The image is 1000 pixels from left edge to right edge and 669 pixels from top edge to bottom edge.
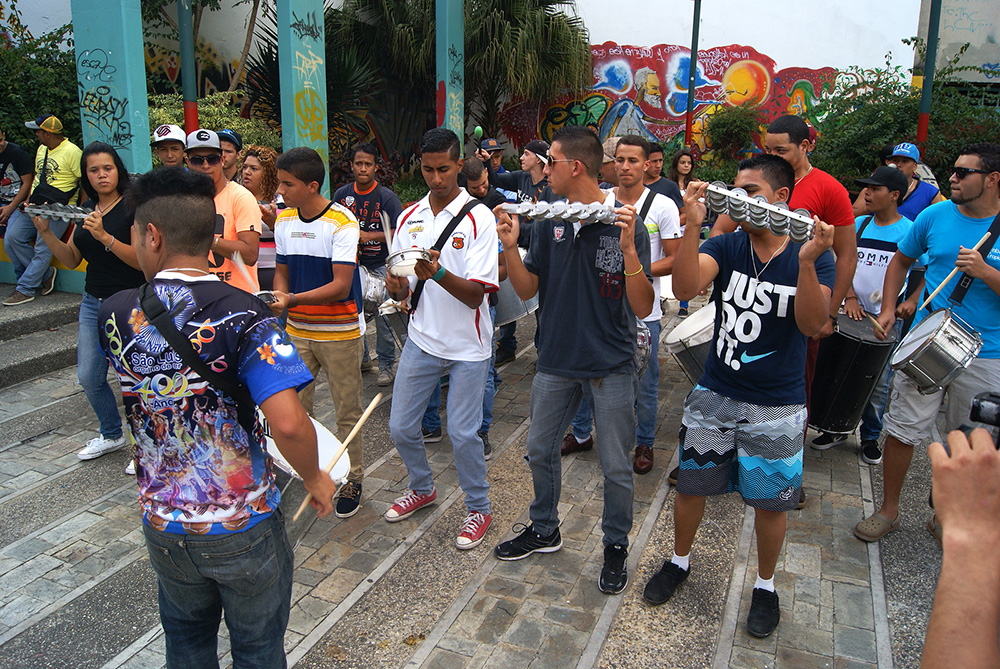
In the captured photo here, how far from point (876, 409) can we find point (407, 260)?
3700 millimetres

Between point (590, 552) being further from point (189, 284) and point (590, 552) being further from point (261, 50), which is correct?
point (261, 50)

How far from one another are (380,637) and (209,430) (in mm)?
1550

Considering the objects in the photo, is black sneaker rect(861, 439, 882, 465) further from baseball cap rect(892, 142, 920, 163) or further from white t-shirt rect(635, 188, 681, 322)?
baseball cap rect(892, 142, 920, 163)

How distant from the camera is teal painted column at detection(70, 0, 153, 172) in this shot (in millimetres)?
7719

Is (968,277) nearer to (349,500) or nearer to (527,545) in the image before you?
(527,545)

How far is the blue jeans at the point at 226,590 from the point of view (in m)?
2.22

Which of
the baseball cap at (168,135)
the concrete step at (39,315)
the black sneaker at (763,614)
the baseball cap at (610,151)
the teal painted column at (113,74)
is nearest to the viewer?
the black sneaker at (763,614)

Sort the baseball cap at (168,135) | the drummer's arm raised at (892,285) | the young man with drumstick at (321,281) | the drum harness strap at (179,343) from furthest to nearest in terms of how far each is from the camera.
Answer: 1. the baseball cap at (168,135)
2. the drummer's arm raised at (892,285)
3. the young man with drumstick at (321,281)
4. the drum harness strap at (179,343)

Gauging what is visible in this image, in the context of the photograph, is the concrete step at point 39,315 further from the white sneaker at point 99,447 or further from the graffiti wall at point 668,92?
the graffiti wall at point 668,92

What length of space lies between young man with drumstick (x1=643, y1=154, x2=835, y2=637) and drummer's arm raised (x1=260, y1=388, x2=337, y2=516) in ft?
5.91

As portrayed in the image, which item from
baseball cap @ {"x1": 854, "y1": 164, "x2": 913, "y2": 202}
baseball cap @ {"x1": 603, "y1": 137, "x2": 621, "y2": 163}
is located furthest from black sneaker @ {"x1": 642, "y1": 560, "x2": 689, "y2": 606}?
baseball cap @ {"x1": 603, "y1": 137, "x2": 621, "y2": 163}

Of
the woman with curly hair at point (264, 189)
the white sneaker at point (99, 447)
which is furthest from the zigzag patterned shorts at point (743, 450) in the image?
the white sneaker at point (99, 447)

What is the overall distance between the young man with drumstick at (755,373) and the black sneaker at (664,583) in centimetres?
34

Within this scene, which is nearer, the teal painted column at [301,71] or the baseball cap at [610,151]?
the baseball cap at [610,151]
